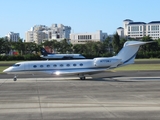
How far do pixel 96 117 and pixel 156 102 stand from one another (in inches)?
225

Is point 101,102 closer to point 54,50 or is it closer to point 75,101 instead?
point 75,101

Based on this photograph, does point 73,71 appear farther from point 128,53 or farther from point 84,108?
point 84,108

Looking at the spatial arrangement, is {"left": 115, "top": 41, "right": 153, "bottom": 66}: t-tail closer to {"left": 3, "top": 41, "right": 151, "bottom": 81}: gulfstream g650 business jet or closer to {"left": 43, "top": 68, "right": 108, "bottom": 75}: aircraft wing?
{"left": 3, "top": 41, "right": 151, "bottom": 81}: gulfstream g650 business jet

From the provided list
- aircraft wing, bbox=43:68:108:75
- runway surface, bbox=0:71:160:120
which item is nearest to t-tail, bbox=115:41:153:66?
aircraft wing, bbox=43:68:108:75

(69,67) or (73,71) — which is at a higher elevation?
(69,67)

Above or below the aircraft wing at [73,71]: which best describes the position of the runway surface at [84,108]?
below

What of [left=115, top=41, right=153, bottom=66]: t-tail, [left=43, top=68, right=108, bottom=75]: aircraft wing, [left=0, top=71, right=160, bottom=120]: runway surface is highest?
[left=115, top=41, right=153, bottom=66]: t-tail

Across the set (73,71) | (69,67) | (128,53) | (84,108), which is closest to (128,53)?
(128,53)

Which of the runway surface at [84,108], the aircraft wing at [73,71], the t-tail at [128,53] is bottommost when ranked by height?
the runway surface at [84,108]

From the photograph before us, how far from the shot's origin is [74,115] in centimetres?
1524

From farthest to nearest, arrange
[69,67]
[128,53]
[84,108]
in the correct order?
[128,53] → [69,67] → [84,108]

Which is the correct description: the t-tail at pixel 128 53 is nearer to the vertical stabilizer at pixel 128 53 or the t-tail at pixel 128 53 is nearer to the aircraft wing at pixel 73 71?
the vertical stabilizer at pixel 128 53

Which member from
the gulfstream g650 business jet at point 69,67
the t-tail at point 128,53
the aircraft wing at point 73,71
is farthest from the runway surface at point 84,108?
the t-tail at point 128,53

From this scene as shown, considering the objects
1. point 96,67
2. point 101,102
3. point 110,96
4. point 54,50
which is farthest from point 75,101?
point 54,50
